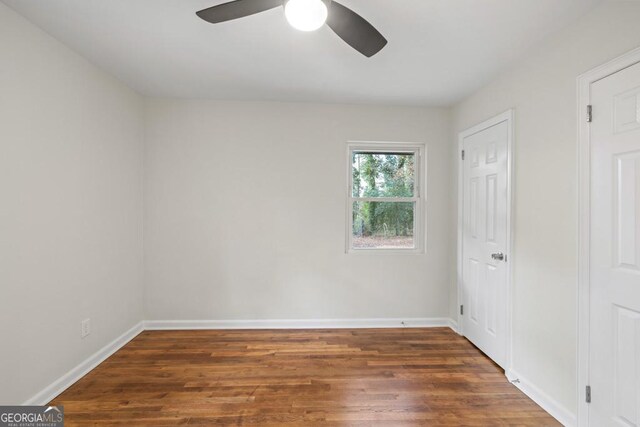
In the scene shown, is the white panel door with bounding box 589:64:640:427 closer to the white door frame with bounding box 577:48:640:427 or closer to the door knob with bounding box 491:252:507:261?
the white door frame with bounding box 577:48:640:427

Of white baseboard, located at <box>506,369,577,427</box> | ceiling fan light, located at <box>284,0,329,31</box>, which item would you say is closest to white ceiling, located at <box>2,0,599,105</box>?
ceiling fan light, located at <box>284,0,329,31</box>

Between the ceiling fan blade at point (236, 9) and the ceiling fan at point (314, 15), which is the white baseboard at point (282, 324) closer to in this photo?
the ceiling fan at point (314, 15)

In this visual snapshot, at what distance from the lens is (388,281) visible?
346 centimetres

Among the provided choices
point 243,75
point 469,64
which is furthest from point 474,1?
point 243,75

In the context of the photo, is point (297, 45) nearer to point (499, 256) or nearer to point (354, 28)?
point (354, 28)

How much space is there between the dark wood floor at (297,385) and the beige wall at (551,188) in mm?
376

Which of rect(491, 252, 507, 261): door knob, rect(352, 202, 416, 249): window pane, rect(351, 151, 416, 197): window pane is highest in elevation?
rect(351, 151, 416, 197): window pane

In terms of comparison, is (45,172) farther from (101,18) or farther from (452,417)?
(452,417)

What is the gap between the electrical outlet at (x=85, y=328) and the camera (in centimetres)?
239

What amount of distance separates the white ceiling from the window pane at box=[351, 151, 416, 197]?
0.69 metres

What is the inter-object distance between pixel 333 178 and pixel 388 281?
1.31 metres

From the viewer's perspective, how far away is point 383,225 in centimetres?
356

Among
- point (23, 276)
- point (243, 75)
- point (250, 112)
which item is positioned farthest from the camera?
point (250, 112)

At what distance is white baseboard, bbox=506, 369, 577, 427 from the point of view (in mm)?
1877
